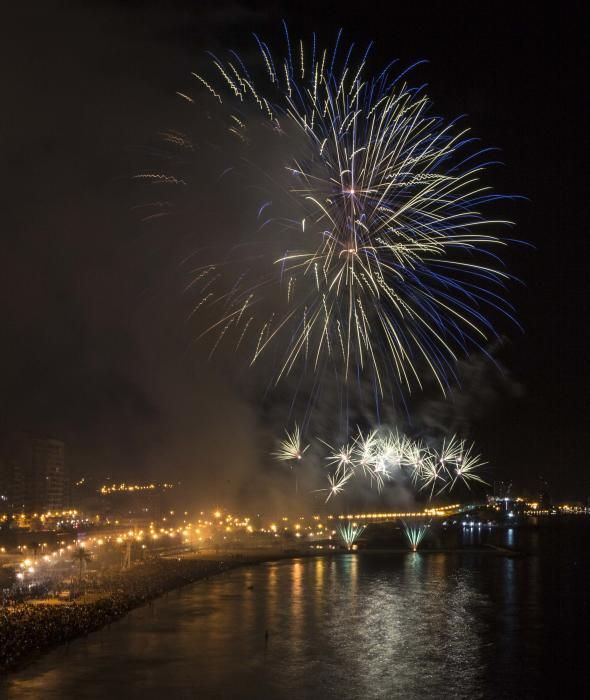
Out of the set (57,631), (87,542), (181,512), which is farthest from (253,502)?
(57,631)

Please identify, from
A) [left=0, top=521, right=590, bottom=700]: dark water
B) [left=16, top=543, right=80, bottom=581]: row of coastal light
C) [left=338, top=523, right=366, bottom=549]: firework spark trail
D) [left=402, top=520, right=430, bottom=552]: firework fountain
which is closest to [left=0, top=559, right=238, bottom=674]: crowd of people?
[left=0, top=521, right=590, bottom=700]: dark water

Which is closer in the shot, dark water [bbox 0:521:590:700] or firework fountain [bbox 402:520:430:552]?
dark water [bbox 0:521:590:700]

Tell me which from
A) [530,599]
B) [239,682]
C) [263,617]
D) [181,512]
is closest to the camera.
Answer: [239,682]

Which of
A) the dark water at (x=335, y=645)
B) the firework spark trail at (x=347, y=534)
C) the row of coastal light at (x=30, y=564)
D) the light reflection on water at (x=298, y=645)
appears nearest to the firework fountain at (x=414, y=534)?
the firework spark trail at (x=347, y=534)

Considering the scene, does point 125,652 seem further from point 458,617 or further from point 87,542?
point 87,542

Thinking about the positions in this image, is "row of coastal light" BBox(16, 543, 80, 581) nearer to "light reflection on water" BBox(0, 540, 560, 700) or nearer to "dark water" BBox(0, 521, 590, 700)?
"dark water" BBox(0, 521, 590, 700)

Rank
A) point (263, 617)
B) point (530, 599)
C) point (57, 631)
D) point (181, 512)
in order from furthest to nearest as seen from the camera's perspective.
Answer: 1. point (181, 512)
2. point (530, 599)
3. point (263, 617)
4. point (57, 631)

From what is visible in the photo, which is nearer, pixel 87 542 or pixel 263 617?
pixel 263 617
